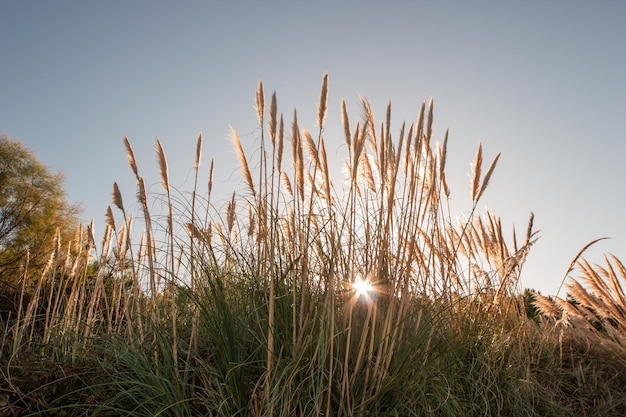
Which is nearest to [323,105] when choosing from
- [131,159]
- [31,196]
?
[131,159]

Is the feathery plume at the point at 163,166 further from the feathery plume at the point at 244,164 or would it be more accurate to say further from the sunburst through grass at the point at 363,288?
the sunburst through grass at the point at 363,288

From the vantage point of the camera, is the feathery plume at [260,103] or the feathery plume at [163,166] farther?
the feathery plume at [163,166]

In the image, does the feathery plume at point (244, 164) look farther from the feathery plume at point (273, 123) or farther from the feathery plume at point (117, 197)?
the feathery plume at point (117, 197)

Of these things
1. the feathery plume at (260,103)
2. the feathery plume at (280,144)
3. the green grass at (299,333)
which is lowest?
the green grass at (299,333)

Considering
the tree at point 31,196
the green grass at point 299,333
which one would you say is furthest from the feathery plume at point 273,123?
the tree at point 31,196

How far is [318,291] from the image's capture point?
Answer: 2.85m

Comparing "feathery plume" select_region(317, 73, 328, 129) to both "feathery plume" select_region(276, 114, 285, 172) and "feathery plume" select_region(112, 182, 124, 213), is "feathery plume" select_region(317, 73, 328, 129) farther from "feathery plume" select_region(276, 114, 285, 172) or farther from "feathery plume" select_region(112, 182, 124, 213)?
"feathery plume" select_region(112, 182, 124, 213)

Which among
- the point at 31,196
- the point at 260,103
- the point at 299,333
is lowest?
Answer: the point at 299,333

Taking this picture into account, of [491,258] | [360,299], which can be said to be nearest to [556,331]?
[491,258]

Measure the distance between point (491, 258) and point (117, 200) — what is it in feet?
10.7

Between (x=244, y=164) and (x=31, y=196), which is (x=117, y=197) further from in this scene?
(x=31, y=196)

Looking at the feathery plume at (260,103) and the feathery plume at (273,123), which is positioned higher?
the feathery plume at (260,103)

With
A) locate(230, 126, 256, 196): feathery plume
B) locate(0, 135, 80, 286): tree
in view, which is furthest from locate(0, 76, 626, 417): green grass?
locate(0, 135, 80, 286): tree

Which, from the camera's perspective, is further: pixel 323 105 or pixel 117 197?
pixel 117 197
